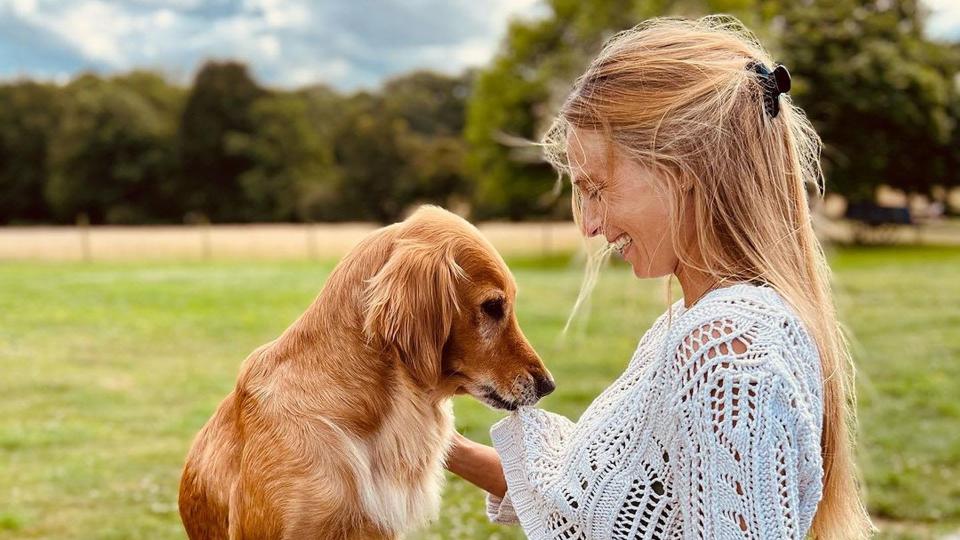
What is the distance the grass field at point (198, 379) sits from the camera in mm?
7152

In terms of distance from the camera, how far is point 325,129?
66.1 metres

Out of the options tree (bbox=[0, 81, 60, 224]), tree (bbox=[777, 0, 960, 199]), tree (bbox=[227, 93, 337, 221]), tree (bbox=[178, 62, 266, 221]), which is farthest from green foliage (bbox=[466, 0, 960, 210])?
tree (bbox=[0, 81, 60, 224])

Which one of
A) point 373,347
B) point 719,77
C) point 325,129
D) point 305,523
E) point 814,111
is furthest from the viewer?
point 325,129

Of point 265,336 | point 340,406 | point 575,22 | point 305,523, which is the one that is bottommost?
point 265,336

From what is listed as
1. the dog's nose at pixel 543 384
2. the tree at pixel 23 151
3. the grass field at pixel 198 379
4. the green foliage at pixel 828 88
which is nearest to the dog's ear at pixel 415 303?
the dog's nose at pixel 543 384

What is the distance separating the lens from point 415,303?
9.44ft

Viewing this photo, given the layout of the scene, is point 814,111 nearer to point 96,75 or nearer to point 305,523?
point 305,523

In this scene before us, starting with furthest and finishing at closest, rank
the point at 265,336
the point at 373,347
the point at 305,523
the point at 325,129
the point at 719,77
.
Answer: the point at 325,129
the point at 265,336
the point at 373,347
the point at 305,523
the point at 719,77

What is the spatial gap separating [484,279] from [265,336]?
42.2 feet

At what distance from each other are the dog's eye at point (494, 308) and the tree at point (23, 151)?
219ft

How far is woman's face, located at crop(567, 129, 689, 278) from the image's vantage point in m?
2.43

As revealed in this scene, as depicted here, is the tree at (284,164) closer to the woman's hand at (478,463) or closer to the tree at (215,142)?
the tree at (215,142)

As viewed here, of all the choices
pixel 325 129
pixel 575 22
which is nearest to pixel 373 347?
pixel 575 22

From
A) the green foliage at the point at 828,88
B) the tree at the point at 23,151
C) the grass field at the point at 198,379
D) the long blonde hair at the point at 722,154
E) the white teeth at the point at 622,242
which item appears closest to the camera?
the long blonde hair at the point at 722,154
